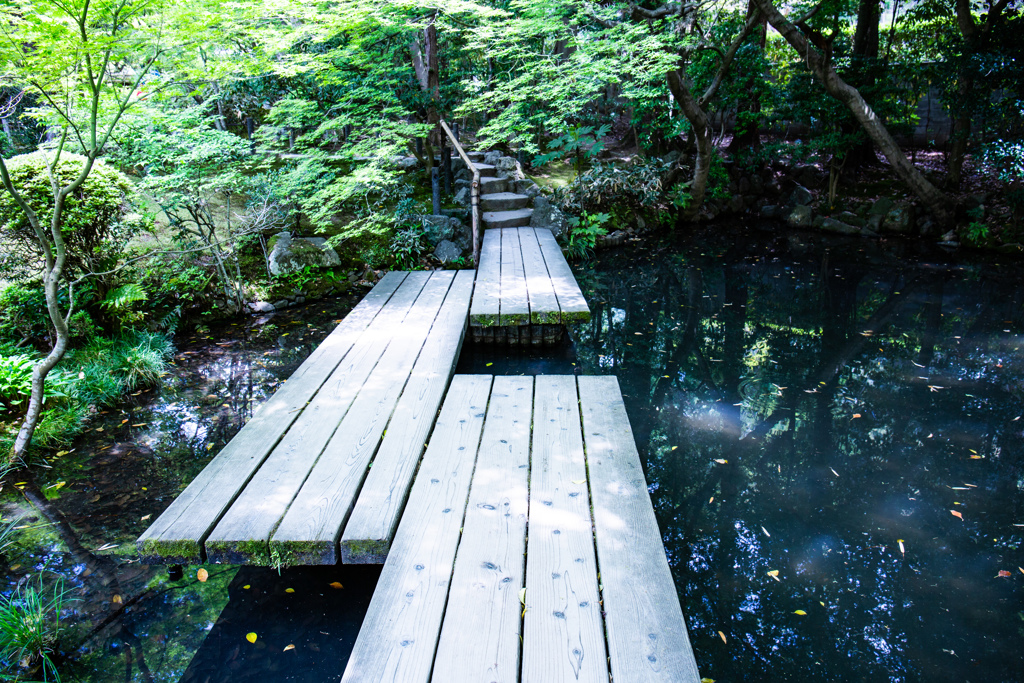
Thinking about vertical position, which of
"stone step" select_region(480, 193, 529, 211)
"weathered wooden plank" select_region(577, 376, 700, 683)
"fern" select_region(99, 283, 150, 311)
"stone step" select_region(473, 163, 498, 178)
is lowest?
"weathered wooden plank" select_region(577, 376, 700, 683)

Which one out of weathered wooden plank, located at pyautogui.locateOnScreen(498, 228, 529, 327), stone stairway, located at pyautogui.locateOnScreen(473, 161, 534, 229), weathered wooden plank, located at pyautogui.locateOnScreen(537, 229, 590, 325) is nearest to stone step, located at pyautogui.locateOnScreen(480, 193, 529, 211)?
stone stairway, located at pyautogui.locateOnScreen(473, 161, 534, 229)

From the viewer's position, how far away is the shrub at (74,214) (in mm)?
4262

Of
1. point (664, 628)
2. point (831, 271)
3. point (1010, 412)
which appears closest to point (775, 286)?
point (831, 271)

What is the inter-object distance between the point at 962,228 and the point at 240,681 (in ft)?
34.4

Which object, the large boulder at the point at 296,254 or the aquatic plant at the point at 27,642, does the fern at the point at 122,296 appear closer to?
the large boulder at the point at 296,254

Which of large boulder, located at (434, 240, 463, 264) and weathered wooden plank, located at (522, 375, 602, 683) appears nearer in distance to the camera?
weathered wooden plank, located at (522, 375, 602, 683)

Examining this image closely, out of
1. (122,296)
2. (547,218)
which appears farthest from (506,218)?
(122,296)

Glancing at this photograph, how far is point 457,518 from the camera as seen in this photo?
2.09 metres

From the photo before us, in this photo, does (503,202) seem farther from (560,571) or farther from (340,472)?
(560,571)

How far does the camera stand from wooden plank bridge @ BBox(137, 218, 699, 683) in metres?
1.56

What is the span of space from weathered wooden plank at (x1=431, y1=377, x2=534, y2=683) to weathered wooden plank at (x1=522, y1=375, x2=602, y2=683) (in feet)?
0.14

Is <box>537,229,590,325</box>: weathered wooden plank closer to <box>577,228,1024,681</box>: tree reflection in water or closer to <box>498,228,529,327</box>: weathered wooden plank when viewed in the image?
<box>498,228,529,327</box>: weathered wooden plank

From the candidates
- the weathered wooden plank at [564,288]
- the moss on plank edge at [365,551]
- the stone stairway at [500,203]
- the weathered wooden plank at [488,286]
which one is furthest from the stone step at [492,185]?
the moss on plank edge at [365,551]

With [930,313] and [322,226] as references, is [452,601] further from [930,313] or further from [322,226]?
[930,313]
